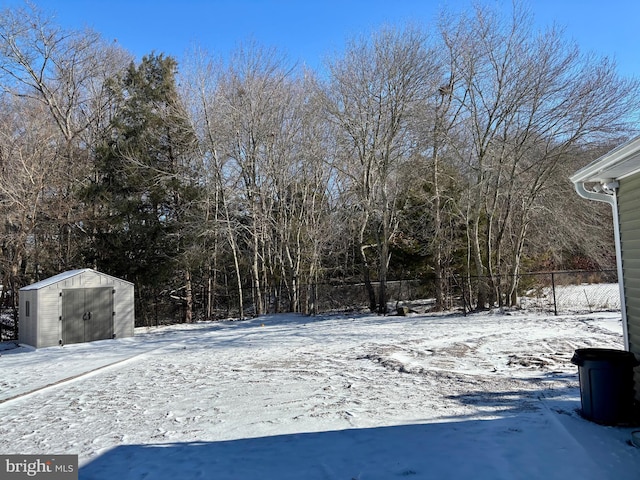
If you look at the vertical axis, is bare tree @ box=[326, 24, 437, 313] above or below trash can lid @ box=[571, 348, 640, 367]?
above

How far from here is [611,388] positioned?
4.43 meters

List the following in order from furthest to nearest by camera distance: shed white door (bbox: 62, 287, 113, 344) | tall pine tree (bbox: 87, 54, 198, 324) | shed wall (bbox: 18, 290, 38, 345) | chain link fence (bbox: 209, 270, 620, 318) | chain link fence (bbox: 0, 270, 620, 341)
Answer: tall pine tree (bbox: 87, 54, 198, 324)
chain link fence (bbox: 209, 270, 620, 318)
chain link fence (bbox: 0, 270, 620, 341)
shed white door (bbox: 62, 287, 113, 344)
shed wall (bbox: 18, 290, 38, 345)

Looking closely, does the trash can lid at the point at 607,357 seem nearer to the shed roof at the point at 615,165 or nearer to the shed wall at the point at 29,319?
the shed roof at the point at 615,165

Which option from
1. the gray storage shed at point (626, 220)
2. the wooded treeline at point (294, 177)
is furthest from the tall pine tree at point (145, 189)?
the gray storage shed at point (626, 220)

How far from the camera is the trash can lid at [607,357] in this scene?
4.44 m

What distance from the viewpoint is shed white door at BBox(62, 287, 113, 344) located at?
41.7ft

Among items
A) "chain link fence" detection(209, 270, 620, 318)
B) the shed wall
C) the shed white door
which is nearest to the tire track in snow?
the shed white door

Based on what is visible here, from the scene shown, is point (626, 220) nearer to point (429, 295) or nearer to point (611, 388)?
point (611, 388)

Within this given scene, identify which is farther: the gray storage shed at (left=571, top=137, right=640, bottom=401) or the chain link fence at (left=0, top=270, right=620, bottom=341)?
the chain link fence at (left=0, top=270, right=620, bottom=341)

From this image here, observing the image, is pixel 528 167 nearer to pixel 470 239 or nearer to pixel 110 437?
pixel 470 239

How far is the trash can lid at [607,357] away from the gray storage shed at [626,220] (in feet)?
1.34

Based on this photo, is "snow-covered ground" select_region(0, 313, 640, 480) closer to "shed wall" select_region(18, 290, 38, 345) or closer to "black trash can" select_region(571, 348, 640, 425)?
"black trash can" select_region(571, 348, 640, 425)

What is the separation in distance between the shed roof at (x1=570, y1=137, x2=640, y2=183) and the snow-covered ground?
2600mm

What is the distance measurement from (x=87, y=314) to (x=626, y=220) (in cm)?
1327
